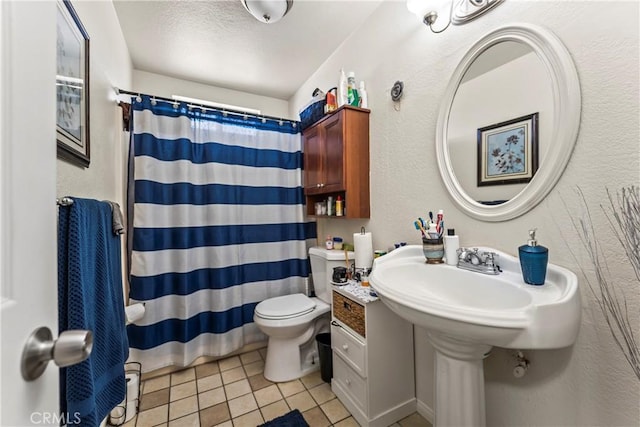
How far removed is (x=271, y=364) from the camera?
1749mm

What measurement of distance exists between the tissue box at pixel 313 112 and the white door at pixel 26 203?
1662 mm

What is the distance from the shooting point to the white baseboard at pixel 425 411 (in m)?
1.38

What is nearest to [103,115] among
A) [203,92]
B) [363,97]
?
[203,92]

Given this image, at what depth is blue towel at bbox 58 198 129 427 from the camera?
710 millimetres

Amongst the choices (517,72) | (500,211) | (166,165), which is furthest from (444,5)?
(166,165)

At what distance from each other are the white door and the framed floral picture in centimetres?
136

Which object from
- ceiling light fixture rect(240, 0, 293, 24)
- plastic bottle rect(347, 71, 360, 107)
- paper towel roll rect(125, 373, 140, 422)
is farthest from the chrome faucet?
paper towel roll rect(125, 373, 140, 422)

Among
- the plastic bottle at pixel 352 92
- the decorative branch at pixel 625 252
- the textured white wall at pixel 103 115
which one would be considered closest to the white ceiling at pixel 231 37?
the textured white wall at pixel 103 115

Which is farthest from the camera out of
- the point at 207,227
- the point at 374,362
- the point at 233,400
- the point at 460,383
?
the point at 207,227

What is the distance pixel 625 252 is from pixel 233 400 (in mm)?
1929

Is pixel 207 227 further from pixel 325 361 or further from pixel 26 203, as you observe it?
pixel 26 203

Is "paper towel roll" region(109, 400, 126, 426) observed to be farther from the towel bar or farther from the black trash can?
the towel bar

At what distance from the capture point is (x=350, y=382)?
145 centimetres

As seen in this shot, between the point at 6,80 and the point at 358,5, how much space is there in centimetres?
187
